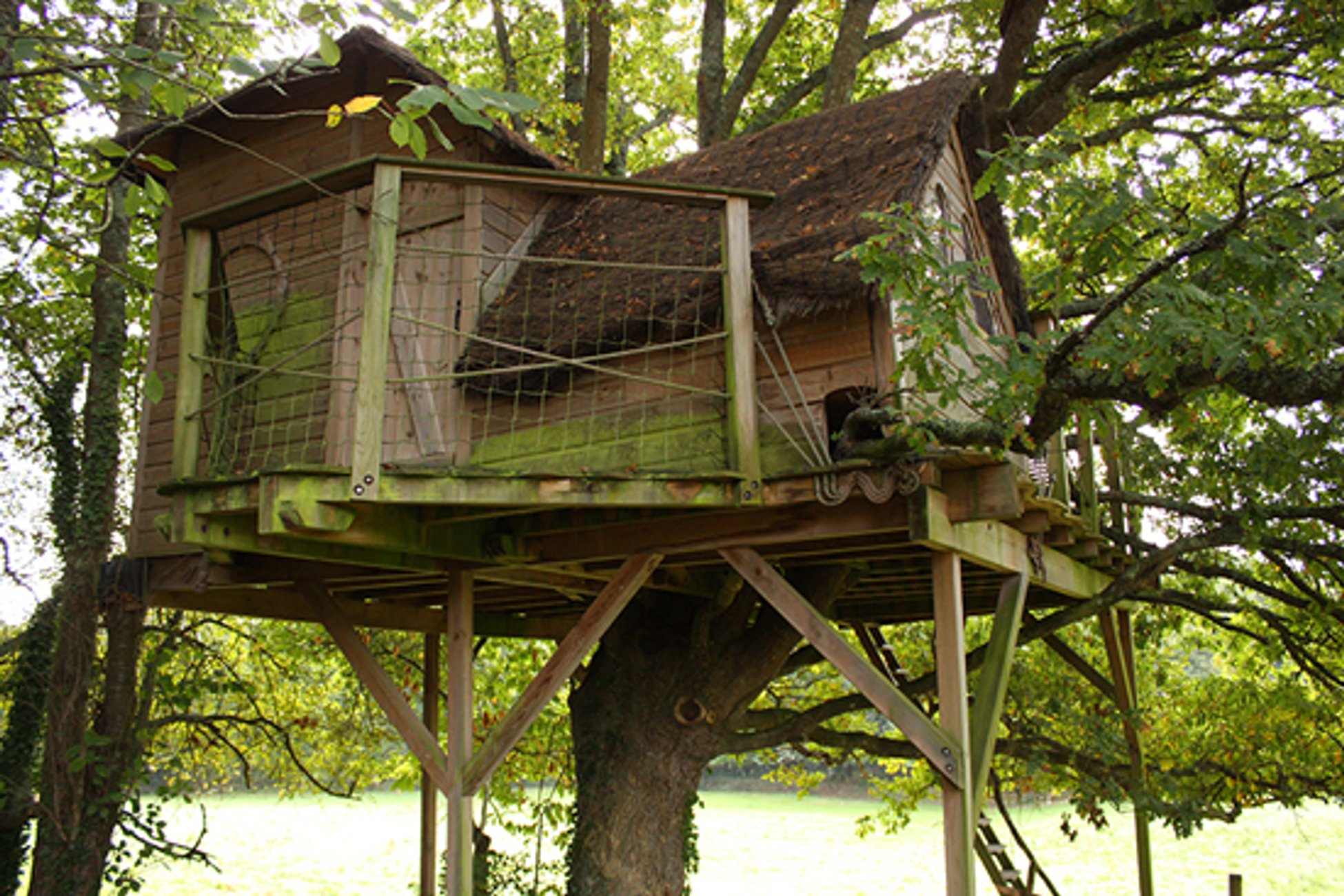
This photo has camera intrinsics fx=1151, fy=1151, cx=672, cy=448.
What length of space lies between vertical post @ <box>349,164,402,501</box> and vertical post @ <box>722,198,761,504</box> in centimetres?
152

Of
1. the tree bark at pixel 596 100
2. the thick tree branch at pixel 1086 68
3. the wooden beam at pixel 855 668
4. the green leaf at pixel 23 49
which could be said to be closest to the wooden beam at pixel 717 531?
the wooden beam at pixel 855 668

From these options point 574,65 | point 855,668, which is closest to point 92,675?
point 855,668

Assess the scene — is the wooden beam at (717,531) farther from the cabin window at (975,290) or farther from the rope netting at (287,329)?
the cabin window at (975,290)

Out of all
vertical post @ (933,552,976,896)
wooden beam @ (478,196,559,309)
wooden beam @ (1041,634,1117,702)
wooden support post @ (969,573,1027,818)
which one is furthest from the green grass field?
vertical post @ (933,552,976,896)

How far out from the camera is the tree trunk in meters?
7.68

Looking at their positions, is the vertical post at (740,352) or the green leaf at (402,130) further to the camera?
the vertical post at (740,352)

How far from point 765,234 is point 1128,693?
5.20 meters

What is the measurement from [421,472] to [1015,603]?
3.59 metres

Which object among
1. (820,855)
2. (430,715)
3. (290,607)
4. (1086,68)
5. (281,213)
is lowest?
(820,855)

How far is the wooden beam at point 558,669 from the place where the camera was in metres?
5.91

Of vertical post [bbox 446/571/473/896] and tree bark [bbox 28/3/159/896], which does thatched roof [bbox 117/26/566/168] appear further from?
vertical post [bbox 446/571/473/896]

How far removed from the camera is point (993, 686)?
597 cm

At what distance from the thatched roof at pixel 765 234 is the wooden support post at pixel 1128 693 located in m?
3.99

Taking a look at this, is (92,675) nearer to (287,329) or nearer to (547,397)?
(287,329)
